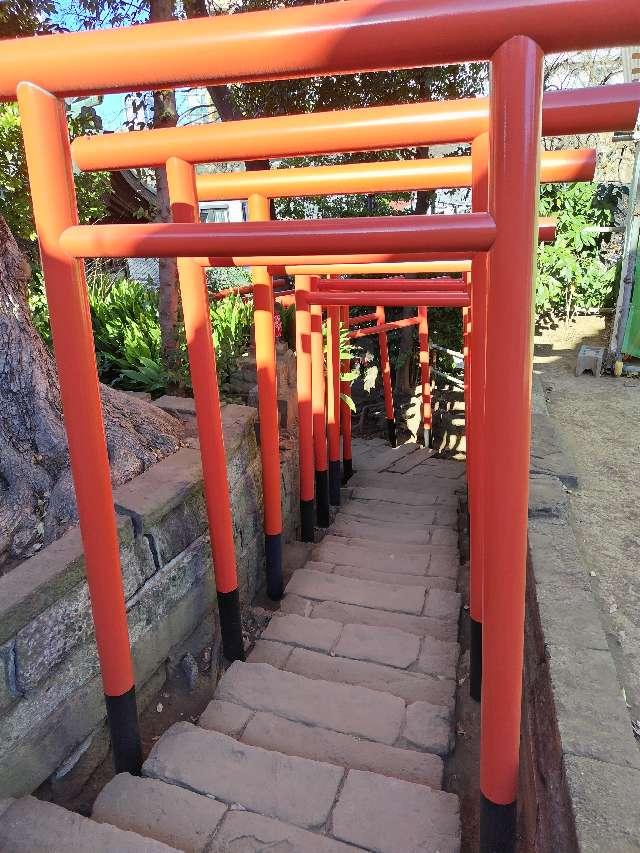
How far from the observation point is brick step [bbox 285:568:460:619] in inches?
110

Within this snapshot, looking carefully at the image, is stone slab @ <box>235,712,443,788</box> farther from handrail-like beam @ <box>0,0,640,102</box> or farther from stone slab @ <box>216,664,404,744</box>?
handrail-like beam @ <box>0,0,640,102</box>

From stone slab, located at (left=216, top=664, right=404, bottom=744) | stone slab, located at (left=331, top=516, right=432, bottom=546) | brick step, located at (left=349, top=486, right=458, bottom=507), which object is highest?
stone slab, located at (left=216, top=664, right=404, bottom=744)

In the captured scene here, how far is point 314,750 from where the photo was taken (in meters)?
1.84

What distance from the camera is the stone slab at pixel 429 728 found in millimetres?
1836

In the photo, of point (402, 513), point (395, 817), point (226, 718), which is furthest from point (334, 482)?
point (395, 817)

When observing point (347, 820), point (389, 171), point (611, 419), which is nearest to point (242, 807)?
point (347, 820)

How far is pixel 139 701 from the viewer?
2.07 meters

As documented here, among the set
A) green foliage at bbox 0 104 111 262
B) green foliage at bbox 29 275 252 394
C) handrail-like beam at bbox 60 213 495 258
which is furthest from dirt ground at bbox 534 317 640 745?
green foliage at bbox 0 104 111 262

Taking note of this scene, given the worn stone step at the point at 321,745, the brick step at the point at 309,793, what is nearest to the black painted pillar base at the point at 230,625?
the worn stone step at the point at 321,745

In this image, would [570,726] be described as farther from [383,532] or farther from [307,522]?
[383,532]

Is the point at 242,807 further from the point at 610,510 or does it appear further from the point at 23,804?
the point at 610,510

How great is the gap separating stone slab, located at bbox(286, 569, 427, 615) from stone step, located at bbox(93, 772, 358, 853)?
137 centimetres

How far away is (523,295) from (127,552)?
1.60 m

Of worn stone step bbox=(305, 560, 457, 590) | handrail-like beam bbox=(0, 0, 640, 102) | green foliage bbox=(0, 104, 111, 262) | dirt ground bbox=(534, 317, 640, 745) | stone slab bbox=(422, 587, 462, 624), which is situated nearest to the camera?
handrail-like beam bbox=(0, 0, 640, 102)
